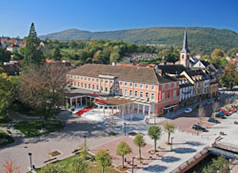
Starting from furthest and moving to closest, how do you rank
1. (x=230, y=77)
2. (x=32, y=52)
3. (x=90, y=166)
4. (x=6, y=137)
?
(x=230, y=77), (x=32, y=52), (x=6, y=137), (x=90, y=166)

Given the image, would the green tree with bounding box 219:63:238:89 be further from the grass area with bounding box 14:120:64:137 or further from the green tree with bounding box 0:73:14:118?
the green tree with bounding box 0:73:14:118

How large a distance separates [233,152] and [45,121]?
1072 inches

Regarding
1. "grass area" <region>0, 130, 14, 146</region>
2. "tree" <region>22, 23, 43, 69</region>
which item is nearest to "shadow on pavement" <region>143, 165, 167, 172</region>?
"grass area" <region>0, 130, 14, 146</region>

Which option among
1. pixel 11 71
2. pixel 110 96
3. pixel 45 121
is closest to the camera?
pixel 45 121

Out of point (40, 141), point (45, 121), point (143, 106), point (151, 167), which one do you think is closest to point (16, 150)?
point (40, 141)

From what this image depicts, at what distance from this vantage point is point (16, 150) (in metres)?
24.6

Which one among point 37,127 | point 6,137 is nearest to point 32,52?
point 37,127

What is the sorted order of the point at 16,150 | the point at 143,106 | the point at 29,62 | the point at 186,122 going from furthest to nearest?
the point at 29,62 → the point at 143,106 → the point at 186,122 → the point at 16,150

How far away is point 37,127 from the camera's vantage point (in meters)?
32.2

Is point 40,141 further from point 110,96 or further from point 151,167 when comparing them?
point 110,96

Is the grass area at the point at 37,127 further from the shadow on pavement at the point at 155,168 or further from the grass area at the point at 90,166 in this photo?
the shadow on pavement at the point at 155,168

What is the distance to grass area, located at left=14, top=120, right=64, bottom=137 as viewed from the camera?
30141 mm

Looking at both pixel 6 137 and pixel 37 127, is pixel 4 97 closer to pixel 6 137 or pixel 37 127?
pixel 6 137

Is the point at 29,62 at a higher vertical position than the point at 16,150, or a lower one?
higher
